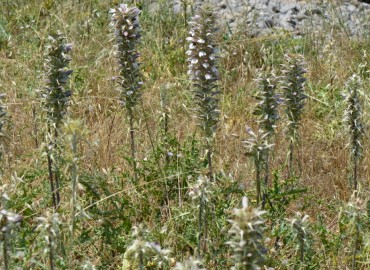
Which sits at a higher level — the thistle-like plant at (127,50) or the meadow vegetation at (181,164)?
the thistle-like plant at (127,50)

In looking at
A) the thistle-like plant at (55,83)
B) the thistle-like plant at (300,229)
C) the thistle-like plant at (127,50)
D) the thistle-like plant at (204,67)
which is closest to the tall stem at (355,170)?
the thistle-like plant at (204,67)

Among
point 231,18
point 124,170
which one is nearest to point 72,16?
point 231,18

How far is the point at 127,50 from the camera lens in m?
3.78

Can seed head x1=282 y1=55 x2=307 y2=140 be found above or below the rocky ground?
above

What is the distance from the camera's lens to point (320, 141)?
15.9 feet

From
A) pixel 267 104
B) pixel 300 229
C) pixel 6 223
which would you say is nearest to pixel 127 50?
pixel 267 104

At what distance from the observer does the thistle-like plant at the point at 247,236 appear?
2074mm

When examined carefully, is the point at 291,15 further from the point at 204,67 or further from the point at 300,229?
the point at 300,229

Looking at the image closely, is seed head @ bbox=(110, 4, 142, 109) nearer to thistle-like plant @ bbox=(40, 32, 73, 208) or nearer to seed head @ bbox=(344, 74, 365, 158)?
thistle-like plant @ bbox=(40, 32, 73, 208)

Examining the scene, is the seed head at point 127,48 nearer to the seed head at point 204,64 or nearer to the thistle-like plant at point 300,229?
the seed head at point 204,64

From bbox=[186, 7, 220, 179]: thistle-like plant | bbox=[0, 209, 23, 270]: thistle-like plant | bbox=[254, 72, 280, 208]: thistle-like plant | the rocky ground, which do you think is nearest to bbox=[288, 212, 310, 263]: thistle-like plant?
bbox=[254, 72, 280, 208]: thistle-like plant

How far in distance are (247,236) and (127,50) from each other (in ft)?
6.19

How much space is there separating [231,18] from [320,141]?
2.63 m

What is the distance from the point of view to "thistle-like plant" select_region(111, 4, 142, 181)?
147 inches
